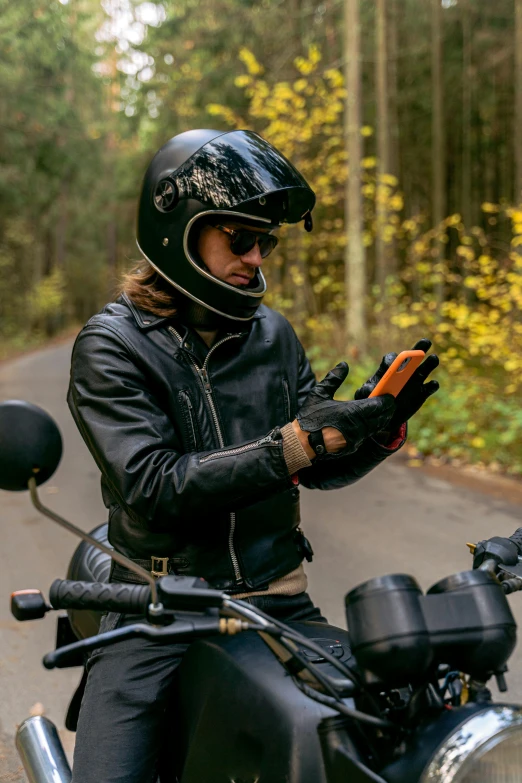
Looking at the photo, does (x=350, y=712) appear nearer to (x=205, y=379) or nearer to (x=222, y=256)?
(x=205, y=379)

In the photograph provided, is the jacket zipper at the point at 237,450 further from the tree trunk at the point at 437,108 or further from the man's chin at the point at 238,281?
the tree trunk at the point at 437,108

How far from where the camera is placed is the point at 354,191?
1255 cm

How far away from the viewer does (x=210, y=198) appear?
225 centimetres

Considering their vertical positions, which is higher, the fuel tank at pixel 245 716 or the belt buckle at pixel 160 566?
the belt buckle at pixel 160 566

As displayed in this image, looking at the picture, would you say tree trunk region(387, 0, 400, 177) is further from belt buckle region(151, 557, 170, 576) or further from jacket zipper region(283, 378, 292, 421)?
belt buckle region(151, 557, 170, 576)

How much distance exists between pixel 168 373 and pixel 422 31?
2007 centimetres

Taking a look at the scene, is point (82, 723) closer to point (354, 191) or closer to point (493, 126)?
point (354, 191)

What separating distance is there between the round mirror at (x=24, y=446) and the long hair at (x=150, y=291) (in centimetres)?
65

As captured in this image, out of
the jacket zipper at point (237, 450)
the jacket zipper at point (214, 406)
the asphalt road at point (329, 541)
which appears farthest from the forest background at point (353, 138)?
the jacket zipper at point (237, 450)

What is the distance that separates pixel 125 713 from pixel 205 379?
0.86 m

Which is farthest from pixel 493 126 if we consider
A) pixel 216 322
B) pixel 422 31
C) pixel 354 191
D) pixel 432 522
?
pixel 216 322

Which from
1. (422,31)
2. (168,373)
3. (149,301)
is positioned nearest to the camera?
(168,373)

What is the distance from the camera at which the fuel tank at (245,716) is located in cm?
147

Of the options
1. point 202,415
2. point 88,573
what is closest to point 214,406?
point 202,415
